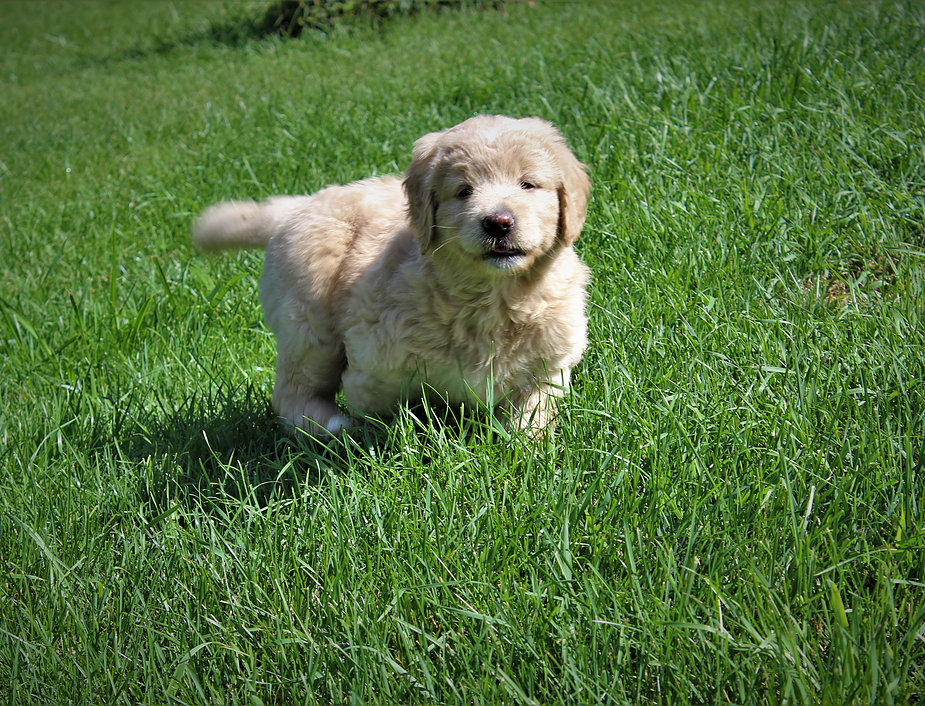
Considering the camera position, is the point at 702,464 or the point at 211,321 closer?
the point at 702,464

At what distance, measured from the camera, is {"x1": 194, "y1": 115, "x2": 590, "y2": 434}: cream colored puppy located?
245 centimetres

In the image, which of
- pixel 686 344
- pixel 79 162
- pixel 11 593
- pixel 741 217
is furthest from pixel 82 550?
pixel 79 162

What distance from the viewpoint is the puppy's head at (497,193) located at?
237cm

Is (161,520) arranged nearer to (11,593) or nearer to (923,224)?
(11,593)

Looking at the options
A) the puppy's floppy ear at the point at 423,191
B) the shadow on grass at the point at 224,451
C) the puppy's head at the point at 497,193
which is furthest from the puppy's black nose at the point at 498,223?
the shadow on grass at the point at 224,451

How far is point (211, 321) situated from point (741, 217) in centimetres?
265

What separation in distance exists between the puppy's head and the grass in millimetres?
578

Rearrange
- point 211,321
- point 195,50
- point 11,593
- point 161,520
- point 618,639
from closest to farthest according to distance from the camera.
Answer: point 618,639
point 11,593
point 161,520
point 211,321
point 195,50

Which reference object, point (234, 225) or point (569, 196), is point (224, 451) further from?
point (569, 196)

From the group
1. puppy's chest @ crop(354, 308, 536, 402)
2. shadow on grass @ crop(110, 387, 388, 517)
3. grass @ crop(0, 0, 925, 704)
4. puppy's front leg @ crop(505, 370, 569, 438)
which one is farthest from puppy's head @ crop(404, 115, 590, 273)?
shadow on grass @ crop(110, 387, 388, 517)

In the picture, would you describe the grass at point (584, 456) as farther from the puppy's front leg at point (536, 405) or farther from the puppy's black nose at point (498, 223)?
the puppy's black nose at point (498, 223)

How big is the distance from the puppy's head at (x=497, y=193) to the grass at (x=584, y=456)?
0.58 m

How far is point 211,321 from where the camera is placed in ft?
12.8

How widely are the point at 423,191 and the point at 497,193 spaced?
0.29m
